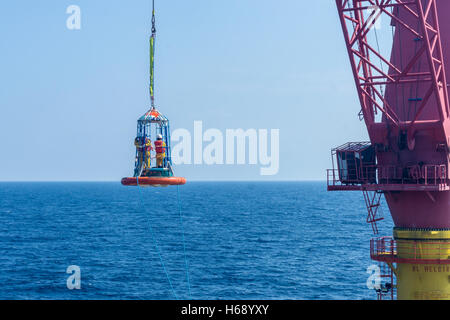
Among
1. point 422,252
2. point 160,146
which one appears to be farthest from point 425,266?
point 160,146

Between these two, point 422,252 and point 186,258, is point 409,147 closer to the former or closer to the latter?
point 422,252

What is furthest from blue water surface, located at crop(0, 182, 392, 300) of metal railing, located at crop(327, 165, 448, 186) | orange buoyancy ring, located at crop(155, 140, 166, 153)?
orange buoyancy ring, located at crop(155, 140, 166, 153)

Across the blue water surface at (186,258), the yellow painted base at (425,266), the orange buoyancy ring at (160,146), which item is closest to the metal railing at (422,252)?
the yellow painted base at (425,266)

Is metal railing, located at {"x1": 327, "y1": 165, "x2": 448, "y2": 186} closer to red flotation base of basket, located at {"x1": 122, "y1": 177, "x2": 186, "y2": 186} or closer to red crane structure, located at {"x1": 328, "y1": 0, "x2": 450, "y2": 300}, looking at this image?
red crane structure, located at {"x1": 328, "y1": 0, "x2": 450, "y2": 300}

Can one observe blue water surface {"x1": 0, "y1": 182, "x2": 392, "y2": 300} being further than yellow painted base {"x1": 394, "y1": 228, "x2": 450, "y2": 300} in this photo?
Yes

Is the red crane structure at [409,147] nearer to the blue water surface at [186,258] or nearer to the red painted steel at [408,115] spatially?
the red painted steel at [408,115]
